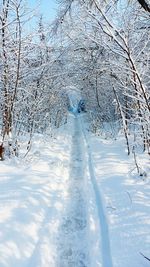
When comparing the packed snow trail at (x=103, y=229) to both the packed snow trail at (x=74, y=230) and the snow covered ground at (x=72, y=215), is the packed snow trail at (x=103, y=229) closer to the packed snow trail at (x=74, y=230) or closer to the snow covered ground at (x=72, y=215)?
the snow covered ground at (x=72, y=215)

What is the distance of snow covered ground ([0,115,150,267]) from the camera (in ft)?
16.6

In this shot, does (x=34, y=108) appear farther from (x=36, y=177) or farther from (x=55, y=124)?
(x=55, y=124)

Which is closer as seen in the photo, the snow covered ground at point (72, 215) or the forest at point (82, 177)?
the forest at point (82, 177)

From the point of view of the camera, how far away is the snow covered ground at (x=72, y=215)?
199 inches

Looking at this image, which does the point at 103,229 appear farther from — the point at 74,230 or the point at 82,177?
the point at 82,177

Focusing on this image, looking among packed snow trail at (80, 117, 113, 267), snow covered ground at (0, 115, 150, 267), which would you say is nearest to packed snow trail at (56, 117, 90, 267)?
snow covered ground at (0, 115, 150, 267)

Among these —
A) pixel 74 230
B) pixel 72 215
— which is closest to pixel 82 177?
pixel 72 215

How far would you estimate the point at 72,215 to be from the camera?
6.92 m

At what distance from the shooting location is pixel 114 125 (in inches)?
944

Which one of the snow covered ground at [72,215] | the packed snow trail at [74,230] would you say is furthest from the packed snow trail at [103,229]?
the packed snow trail at [74,230]

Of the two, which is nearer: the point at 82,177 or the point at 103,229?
the point at 103,229

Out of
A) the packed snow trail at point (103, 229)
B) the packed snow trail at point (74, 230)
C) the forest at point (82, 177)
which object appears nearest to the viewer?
the forest at point (82, 177)

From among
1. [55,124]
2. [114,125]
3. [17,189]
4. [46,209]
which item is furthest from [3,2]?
[55,124]

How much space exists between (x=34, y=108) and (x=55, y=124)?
13.8 m
